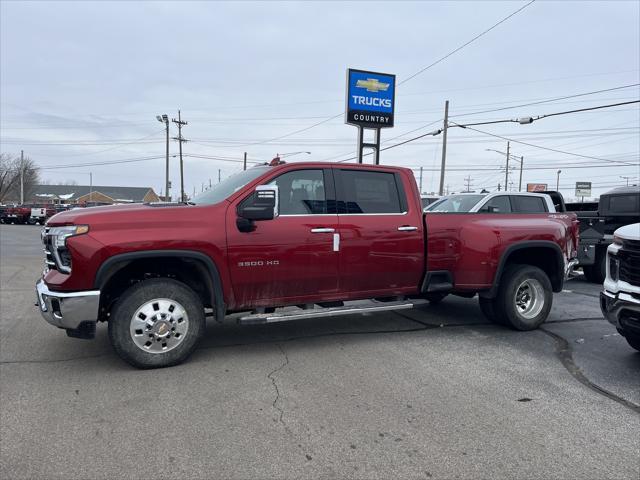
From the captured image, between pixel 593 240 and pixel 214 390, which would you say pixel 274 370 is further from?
pixel 593 240

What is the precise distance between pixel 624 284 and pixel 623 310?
0.86 ft

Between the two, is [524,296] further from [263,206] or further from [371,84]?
[371,84]

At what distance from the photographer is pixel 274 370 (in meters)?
Result: 4.69

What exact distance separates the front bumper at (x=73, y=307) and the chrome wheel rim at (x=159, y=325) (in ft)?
1.20

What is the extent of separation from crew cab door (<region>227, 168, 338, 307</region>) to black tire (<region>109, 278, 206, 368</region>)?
0.47 m

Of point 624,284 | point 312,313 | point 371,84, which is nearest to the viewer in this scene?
point 624,284

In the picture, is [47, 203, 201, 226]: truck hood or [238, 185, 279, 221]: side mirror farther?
[238, 185, 279, 221]: side mirror

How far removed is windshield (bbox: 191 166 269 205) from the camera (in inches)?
203

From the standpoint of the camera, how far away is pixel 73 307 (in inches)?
170

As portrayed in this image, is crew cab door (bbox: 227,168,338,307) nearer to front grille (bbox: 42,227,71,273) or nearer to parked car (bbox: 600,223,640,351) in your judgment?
front grille (bbox: 42,227,71,273)

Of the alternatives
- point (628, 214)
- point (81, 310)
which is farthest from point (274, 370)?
point (628, 214)

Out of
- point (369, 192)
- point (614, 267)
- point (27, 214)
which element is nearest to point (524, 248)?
point (614, 267)

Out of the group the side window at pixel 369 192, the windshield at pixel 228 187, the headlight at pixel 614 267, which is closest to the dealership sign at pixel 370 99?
the side window at pixel 369 192

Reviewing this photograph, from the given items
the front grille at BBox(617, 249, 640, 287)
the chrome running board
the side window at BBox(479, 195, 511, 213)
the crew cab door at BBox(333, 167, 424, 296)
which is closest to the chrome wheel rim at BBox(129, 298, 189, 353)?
the chrome running board
